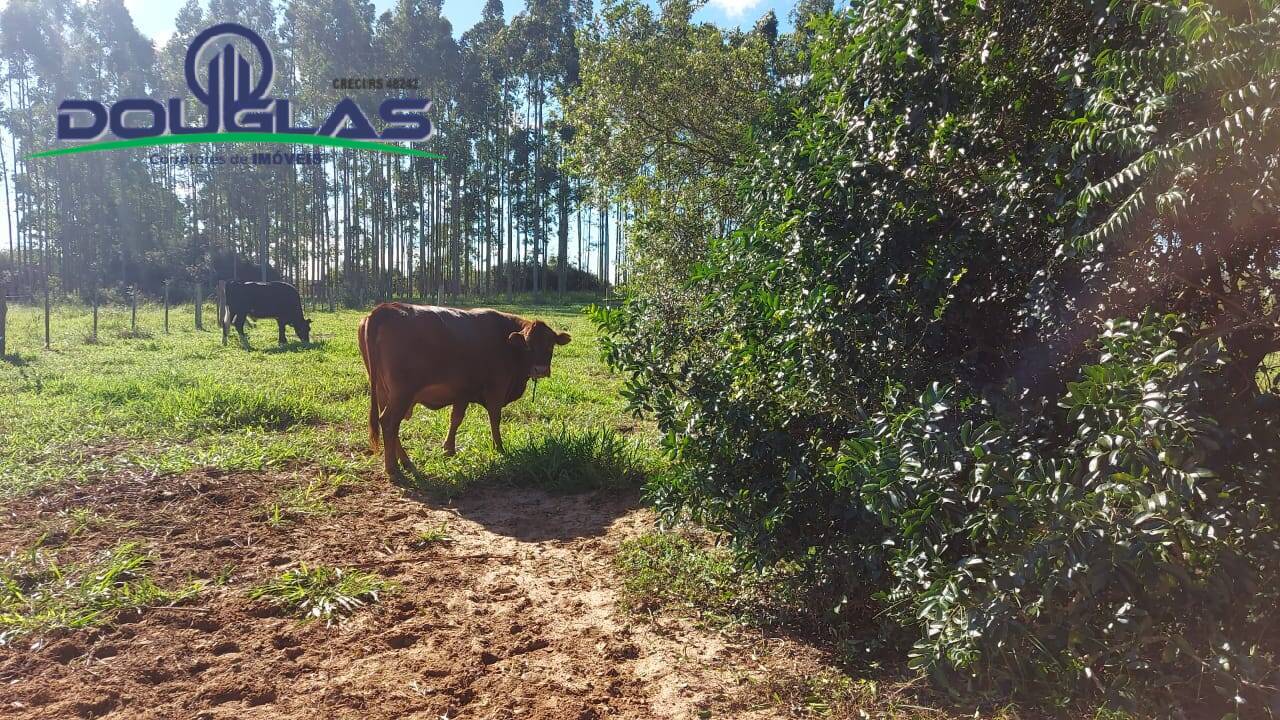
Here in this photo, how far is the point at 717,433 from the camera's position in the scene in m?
3.62

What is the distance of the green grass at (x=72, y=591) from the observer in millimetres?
3174

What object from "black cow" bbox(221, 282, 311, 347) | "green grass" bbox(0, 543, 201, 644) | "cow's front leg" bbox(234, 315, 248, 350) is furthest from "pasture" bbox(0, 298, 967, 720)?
"black cow" bbox(221, 282, 311, 347)

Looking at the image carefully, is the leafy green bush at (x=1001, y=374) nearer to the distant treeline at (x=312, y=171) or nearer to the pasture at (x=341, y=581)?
the pasture at (x=341, y=581)

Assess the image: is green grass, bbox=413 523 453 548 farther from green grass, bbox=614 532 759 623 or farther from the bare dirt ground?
green grass, bbox=614 532 759 623

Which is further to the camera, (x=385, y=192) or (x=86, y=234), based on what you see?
(x=86, y=234)

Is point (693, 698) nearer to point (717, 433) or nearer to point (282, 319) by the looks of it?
point (717, 433)

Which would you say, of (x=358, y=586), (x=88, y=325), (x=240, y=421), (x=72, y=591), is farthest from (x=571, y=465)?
(x=88, y=325)

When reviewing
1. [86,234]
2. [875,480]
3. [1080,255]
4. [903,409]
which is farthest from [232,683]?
[86,234]

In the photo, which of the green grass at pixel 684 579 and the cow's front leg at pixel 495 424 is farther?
the cow's front leg at pixel 495 424

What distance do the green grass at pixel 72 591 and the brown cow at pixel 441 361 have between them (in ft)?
7.52

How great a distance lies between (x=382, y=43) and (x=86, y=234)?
23742 mm

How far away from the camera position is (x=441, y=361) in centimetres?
636

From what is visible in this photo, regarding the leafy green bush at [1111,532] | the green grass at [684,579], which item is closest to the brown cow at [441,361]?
the green grass at [684,579]

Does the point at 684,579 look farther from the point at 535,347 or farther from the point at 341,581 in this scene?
the point at 535,347
